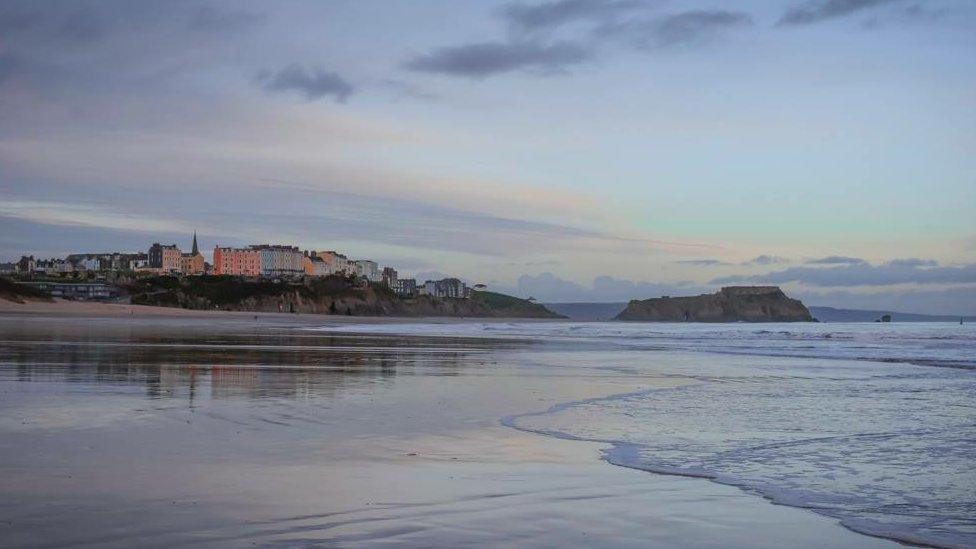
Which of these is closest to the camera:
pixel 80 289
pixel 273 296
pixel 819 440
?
pixel 819 440

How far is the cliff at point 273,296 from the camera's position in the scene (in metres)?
146

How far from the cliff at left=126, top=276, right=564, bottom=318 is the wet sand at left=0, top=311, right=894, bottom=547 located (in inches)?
5378

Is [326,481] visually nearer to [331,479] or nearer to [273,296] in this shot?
[331,479]

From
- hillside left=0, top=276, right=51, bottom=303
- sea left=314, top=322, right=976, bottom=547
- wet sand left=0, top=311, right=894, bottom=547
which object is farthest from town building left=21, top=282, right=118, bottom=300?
sea left=314, top=322, right=976, bottom=547

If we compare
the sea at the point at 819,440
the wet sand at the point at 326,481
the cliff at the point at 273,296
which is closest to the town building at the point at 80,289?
the cliff at the point at 273,296

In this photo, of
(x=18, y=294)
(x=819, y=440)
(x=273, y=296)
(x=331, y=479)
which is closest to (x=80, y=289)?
(x=273, y=296)

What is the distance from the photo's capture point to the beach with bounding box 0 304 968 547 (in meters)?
5.77

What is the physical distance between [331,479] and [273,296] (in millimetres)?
153018

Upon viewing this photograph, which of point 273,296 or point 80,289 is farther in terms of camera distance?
point 273,296

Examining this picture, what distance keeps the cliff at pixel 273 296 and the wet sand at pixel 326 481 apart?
5378 inches

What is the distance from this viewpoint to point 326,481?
7.35m

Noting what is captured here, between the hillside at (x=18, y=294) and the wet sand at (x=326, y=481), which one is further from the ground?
the hillside at (x=18, y=294)

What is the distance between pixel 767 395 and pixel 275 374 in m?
9.95

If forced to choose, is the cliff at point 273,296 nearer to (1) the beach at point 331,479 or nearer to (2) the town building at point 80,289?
(2) the town building at point 80,289
